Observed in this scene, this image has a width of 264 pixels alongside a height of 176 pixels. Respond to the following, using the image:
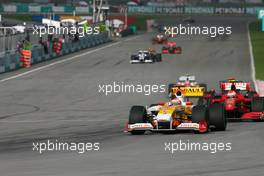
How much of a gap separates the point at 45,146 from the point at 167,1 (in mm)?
156245

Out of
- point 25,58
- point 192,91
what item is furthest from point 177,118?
point 25,58

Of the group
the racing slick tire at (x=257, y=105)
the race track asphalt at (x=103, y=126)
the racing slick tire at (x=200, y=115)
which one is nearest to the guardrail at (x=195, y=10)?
the race track asphalt at (x=103, y=126)

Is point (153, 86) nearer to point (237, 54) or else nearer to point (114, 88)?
point (114, 88)

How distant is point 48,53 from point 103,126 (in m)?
38.2

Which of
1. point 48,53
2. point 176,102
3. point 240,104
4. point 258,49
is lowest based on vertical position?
point 258,49

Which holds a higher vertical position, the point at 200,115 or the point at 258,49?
the point at 200,115

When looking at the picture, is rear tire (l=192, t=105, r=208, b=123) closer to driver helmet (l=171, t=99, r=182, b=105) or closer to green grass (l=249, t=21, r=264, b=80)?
driver helmet (l=171, t=99, r=182, b=105)

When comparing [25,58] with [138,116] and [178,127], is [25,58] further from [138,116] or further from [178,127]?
[178,127]

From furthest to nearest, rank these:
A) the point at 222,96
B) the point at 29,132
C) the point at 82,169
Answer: the point at 222,96 → the point at 29,132 → the point at 82,169

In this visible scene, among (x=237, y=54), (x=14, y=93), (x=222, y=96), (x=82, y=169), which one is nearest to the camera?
(x=82, y=169)

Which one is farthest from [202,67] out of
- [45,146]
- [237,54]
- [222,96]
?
[45,146]

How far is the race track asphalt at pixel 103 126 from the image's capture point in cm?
1792

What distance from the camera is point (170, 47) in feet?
228

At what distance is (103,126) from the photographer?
26.9 meters
